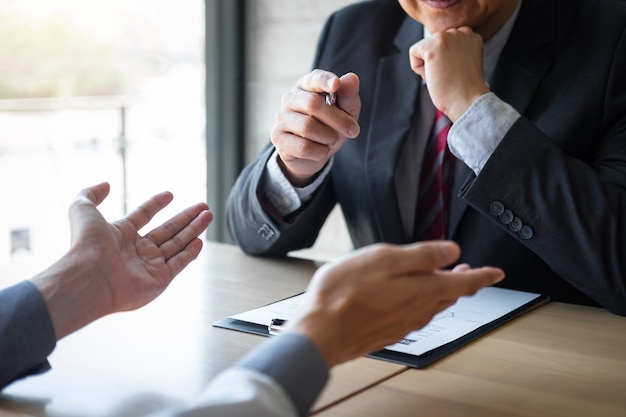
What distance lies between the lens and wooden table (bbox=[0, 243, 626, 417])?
36.0 inches

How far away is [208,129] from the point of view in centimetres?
290

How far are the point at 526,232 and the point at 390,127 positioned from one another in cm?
46

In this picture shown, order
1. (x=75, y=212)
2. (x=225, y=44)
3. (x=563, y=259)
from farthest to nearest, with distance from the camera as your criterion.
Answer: (x=225, y=44) < (x=563, y=259) < (x=75, y=212)

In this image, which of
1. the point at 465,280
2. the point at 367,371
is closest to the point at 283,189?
the point at 367,371

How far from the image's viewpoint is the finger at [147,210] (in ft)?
4.13

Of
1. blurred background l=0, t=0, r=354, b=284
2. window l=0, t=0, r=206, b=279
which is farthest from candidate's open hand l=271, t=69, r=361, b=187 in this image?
window l=0, t=0, r=206, b=279

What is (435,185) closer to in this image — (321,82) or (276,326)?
(321,82)

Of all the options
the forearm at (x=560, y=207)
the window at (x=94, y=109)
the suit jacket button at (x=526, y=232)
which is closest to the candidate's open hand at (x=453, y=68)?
the forearm at (x=560, y=207)

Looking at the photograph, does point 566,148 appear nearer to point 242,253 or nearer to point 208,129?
point 242,253

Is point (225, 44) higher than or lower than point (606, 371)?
higher

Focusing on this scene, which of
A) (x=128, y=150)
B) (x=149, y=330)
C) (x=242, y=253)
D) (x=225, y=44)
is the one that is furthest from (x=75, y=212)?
(x=128, y=150)

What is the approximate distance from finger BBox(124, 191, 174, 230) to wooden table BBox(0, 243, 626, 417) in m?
0.14

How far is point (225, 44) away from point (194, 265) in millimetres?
1391

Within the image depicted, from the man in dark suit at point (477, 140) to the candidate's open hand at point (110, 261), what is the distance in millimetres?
292
